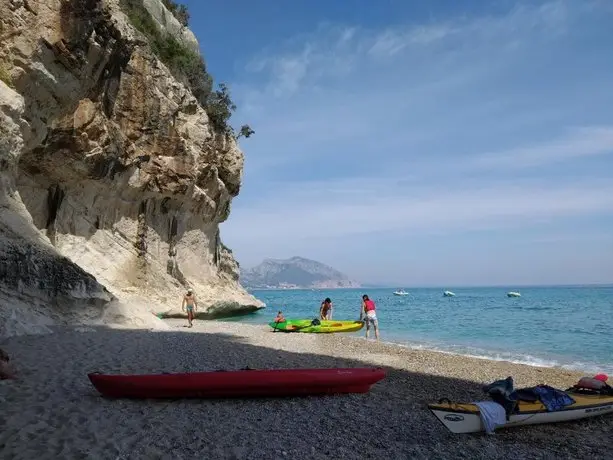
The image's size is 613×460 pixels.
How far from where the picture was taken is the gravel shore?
548cm

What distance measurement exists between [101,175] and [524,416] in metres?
20.2

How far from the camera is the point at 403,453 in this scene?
227 inches

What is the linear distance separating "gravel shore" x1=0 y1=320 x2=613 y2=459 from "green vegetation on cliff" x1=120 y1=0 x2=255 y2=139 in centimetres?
2311

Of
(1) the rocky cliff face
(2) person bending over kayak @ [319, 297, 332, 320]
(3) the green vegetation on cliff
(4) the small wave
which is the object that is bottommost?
(4) the small wave

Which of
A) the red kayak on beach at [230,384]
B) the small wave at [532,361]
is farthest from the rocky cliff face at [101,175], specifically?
the small wave at [532,361]

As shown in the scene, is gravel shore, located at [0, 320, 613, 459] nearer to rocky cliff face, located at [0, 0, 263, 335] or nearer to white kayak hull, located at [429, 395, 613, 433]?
white kayak hull, located at [429, 395, 613, 433]

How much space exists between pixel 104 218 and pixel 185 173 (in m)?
5.75

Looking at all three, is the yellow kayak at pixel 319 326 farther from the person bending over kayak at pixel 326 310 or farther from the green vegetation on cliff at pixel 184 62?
the green vegetation on cliff at pixel 184 62

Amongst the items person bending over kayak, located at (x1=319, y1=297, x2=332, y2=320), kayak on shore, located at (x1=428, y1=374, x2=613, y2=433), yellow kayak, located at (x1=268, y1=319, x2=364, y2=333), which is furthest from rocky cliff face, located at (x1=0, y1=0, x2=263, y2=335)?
kayak on shore, located at (x1=428, y1=374, x2=613, y2=433)

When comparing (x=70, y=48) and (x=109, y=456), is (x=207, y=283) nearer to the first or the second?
(x=70, y=48)

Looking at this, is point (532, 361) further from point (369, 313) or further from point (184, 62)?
point (184, 62)

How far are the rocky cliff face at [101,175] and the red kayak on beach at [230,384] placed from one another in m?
5.58

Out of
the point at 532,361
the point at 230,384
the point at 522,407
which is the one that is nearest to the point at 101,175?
the point at 230,384

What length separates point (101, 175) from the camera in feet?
71.0
